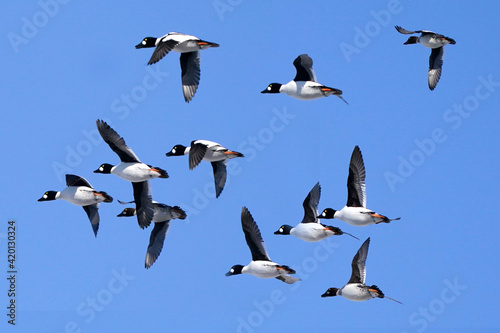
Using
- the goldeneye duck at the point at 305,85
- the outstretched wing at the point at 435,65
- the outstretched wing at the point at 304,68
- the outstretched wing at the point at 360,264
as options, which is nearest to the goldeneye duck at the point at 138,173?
the goldeneye duck at the point at 305,85

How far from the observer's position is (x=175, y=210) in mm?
25750

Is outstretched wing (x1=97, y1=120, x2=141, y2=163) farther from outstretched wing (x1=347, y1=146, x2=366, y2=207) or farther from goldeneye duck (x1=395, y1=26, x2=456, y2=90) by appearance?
goldeneye duck (x1=395, y1=26, x2=456, y2=90)

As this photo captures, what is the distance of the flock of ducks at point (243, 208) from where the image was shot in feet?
79.6

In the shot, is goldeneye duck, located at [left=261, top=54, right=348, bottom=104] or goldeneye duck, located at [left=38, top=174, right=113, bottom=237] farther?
goldeneye duck, located at [left=38, top=174, right=113, bottom=237]

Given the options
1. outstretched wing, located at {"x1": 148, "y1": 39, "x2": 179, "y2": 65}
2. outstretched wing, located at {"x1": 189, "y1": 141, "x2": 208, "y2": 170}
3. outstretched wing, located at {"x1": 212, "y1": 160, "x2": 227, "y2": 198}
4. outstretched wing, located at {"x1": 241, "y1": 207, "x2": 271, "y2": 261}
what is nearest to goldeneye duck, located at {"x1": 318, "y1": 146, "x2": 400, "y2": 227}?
outstretched wing, located at {"x1": 241, "y1": 207, "x2": 271, "y2": 261}

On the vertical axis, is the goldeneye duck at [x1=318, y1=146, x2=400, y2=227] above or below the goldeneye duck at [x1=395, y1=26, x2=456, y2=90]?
below

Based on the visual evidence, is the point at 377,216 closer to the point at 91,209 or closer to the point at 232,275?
the point at 232,275

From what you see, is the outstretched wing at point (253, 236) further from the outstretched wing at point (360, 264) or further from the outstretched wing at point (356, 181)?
the outstretched wing at point (356, 181)

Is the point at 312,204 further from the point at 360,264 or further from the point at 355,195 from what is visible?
the point at 360,264

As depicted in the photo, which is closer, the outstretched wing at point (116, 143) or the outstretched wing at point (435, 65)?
the outstretched wing at point (116, 143)

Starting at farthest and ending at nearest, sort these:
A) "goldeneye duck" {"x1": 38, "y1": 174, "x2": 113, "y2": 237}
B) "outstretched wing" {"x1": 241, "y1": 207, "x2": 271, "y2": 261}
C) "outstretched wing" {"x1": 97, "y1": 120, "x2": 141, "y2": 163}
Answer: "goldeneye duck" {"x1": 38, "y1": 174, "x2": 113, "y2": 237}, "outstretched wing" {"x1": 241, "y1": 207, "x2": 271, "y2": 261}, "outstretched wing" {"x1": 97, "y1": 120, "x2": 141, "y2": 163}

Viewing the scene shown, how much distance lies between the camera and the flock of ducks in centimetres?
2425

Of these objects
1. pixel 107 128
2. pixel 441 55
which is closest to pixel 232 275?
pixel 107 128

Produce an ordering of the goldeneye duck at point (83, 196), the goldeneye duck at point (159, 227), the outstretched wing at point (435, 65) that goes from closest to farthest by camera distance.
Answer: the goldeneye duck at point (83, 196), the goldeneye duck at point (159, 227), the outstretched wing at point (435, 65)
